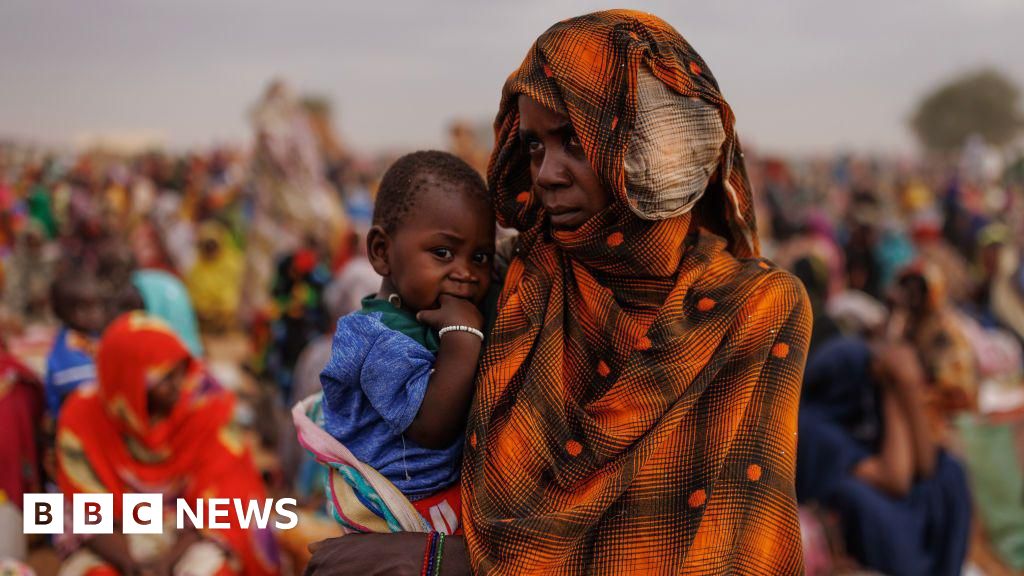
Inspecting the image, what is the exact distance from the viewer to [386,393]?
155cm

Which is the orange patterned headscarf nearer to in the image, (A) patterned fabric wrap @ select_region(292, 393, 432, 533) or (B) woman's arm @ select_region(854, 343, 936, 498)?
(A) patterned fabric wrap @ select_region(292, 393, 432, 533)

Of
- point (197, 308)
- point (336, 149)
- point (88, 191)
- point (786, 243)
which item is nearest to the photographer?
point (786, 243)

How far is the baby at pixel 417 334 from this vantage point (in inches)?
61.5

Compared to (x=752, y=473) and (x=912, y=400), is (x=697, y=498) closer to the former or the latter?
(x=752, y=473)

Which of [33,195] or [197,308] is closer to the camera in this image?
[197,308]

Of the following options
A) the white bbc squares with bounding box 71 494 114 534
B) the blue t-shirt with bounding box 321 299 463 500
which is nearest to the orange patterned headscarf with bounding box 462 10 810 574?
the blue t-shirt with bounding box 321 299 463 500

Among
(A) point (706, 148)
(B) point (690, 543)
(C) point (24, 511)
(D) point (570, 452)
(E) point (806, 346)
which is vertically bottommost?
(C) point (24, 511)

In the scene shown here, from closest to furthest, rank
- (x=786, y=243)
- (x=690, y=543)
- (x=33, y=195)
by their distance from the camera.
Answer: (x=690, y=543), (x=786, y=243), (x=33, y=195)

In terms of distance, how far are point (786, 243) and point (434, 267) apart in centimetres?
764

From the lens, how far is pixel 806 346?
5.30 feet

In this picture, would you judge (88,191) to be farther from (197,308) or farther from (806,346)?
(806,346)

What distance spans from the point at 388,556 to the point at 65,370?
3.51 metres

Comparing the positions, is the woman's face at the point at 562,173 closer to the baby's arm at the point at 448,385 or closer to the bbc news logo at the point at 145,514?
the baby's arm at the point at 448,385

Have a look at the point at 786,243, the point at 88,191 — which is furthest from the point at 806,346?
the point at 88,191
